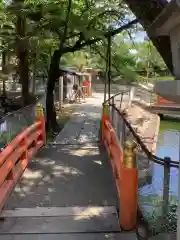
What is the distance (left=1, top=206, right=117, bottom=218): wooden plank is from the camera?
5266 mm

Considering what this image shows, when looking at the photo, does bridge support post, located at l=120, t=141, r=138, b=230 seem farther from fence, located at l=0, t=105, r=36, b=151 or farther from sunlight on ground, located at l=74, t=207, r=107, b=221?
fence, located at l=0, t=105, r=36, b=151

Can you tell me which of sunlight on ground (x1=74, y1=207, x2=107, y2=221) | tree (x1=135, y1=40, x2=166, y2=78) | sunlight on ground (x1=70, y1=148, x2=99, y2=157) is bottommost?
sunlight on ground (x1=74, y1=207, x2=107, y2=221)

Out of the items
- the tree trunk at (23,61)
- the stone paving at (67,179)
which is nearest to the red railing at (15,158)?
the stone paving at (67,179)

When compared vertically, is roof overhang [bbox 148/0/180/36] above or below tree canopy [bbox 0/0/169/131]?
below

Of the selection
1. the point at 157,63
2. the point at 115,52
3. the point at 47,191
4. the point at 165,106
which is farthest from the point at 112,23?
the point at 157,63

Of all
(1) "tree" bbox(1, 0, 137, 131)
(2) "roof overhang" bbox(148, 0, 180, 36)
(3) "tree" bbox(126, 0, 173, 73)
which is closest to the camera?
(2) "roof overhang" bbox(148, 0, 180, 36)

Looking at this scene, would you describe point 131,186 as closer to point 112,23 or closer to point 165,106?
point 112,23

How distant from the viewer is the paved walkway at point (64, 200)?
4762 mm

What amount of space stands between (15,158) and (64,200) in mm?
1287

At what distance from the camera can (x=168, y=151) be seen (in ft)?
55.1

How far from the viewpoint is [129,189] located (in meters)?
4.86

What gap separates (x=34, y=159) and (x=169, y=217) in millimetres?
4587

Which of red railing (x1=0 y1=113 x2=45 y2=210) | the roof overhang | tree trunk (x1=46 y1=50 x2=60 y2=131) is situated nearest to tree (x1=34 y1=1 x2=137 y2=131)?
tree trunk (x1=46 y1=50 x2=60 y2=131)

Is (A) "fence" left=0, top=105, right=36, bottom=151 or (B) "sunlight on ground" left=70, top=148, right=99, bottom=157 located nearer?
(A) "fence" left=0, top=105, right=36, bottom=151
